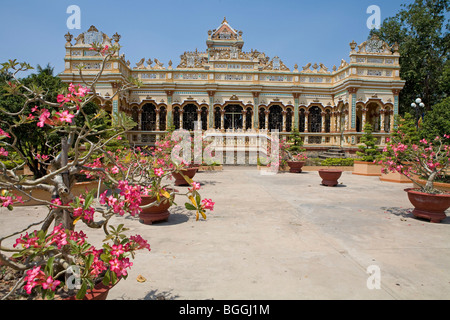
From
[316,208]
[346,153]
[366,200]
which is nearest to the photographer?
[316,208]

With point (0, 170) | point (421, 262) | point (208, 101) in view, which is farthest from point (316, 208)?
point (208, 101)

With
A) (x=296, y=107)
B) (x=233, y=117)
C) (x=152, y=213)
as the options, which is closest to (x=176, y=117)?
(x=233, y=117)

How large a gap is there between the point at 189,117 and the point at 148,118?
351 cm

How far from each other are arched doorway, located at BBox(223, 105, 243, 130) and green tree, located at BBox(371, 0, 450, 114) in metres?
17.1

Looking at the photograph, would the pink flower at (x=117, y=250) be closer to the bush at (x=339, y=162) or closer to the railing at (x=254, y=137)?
the railing at (x=254, y=137)

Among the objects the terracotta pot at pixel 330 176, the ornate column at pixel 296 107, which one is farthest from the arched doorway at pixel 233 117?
the terracotta pot at pixel 330 176

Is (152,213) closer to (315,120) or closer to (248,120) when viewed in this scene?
(248,120)

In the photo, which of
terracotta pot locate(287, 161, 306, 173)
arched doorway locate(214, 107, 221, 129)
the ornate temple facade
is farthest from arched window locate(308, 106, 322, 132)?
terracotta pot locate(287, 161, 306, 173)

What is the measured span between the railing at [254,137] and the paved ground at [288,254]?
1365 cm

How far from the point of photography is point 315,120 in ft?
81.1

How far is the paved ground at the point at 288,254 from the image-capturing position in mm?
3057

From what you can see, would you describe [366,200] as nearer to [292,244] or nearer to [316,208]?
[316,208]
